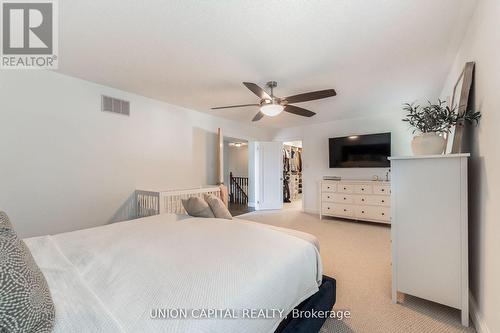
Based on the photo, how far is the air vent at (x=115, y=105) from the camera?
122 inches

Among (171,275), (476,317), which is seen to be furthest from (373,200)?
(171,275)

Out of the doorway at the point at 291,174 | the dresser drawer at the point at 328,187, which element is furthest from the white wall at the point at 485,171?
the doorway at the point at 291,174

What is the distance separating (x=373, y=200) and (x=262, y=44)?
3.79 m

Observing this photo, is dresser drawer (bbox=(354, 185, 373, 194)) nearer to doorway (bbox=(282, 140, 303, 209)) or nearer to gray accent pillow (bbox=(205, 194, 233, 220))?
doorway (bbox=(282, 140, 303, 209))

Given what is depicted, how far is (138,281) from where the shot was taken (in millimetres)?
1014

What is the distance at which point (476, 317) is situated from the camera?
1.58 m

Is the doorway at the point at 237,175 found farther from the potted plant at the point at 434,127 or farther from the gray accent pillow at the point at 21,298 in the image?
the gray accent pillow at the point at 21,298

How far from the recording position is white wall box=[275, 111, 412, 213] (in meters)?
4.52

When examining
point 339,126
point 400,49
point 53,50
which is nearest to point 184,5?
point 53,50

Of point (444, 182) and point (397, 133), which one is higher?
point (397, 133)

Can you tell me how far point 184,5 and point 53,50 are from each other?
1.63m

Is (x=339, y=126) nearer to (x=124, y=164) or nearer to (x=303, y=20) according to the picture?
(x=303, y=20)

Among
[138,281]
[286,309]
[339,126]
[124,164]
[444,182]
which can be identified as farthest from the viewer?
[339,126]

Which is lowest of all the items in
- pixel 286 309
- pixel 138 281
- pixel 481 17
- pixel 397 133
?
pixel 286 309
